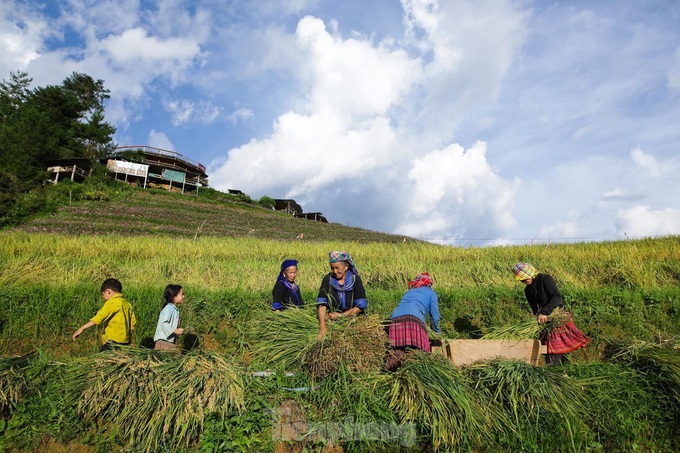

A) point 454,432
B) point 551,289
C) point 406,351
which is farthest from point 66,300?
point 551,289

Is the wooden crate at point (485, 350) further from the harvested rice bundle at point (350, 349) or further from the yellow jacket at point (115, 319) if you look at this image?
the yellow jacket at point (115, 319)

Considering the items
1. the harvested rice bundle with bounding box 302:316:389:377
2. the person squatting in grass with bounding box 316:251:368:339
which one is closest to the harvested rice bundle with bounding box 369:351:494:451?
the harvested rice bundle with bounding box 302:316:389:377

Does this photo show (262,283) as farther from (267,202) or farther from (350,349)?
(267,202)

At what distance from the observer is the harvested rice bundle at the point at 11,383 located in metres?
3.37

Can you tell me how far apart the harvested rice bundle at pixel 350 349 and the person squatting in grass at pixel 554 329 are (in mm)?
1956

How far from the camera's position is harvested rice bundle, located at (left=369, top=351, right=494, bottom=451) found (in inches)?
122

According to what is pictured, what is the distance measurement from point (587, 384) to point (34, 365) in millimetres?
5160

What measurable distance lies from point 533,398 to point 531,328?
1.30 metres

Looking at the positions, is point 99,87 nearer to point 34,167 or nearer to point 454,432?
point 34,167

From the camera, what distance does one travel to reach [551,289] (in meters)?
4.48

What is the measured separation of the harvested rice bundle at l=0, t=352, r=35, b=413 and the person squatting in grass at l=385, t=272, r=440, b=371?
129 inches

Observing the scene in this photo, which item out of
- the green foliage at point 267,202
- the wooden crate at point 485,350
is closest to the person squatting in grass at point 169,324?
the wooden crate at point 485,350

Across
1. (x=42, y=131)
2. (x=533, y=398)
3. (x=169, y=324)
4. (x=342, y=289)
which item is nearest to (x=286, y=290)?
(x=342, y=289)

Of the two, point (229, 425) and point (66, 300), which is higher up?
point (66, 300)
